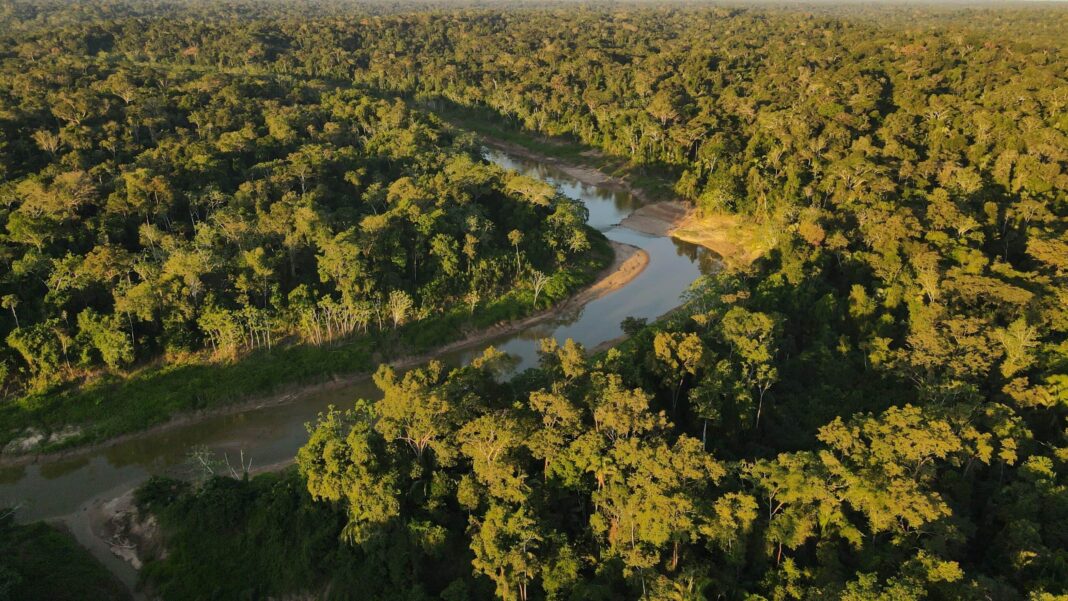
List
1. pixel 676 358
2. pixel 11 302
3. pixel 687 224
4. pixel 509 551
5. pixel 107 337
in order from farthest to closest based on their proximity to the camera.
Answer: pixel 687 224 → pixel 107 337 → pixel 11 302 → pixel 676 358 → pixel 509 551

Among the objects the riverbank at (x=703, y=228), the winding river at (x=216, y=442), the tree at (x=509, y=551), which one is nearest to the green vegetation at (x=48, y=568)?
the winding river at (x=216, y=442)

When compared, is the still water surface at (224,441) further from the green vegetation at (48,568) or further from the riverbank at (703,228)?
the riverbank at (703,228)

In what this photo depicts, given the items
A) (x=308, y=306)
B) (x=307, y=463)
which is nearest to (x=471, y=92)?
(x=308, y=306)

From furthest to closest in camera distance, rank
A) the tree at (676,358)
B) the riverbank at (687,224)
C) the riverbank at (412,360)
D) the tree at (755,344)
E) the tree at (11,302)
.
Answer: the riverbank at (687,224) < the tree at (11,302) < the riverbank at (412,360) < the tree at (755,344) < the tree at (676,358)

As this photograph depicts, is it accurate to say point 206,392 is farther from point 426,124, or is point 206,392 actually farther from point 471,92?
point 471,92

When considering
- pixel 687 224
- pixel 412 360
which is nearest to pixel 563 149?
pixel 687 224

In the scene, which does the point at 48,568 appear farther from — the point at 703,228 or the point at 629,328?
the point at 703,228

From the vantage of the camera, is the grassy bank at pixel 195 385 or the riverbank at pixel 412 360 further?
the grassy bank at pixel 195 385
